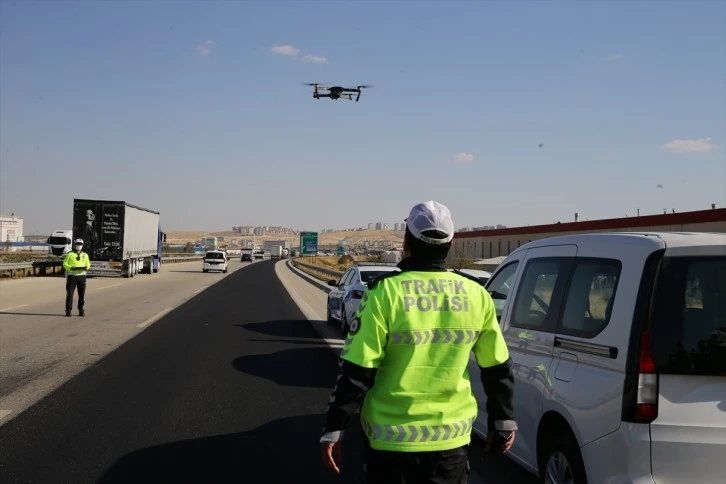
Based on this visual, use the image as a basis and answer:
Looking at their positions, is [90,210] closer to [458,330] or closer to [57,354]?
[57,354]

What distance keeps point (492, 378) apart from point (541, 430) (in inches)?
65.8

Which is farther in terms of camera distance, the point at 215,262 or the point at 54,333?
the point at 215,262

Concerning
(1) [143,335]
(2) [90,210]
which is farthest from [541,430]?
(2) [90,210]

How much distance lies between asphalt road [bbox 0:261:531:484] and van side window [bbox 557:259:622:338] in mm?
1638

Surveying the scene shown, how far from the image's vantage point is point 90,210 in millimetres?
38562

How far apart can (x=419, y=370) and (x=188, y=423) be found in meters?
4.75

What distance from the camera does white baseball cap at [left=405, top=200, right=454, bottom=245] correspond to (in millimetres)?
3074

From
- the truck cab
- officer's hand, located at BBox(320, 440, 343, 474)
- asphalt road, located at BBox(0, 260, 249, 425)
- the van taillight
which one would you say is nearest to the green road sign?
the truck cab

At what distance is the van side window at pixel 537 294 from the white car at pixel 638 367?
0.26m

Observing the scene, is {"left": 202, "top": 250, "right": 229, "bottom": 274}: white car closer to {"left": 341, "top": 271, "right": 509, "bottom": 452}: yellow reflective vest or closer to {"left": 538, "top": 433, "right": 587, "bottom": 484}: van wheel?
{"left": 538, "top": 433, "right": 587, "bottom": 484}: van wheel

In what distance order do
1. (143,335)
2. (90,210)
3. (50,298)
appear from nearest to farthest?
(143,335), (50,298), (90,210)

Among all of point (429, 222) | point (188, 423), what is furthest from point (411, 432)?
point (188, 423)

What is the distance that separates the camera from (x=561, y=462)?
→ 4242 mm

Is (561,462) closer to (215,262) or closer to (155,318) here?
(155,318)
